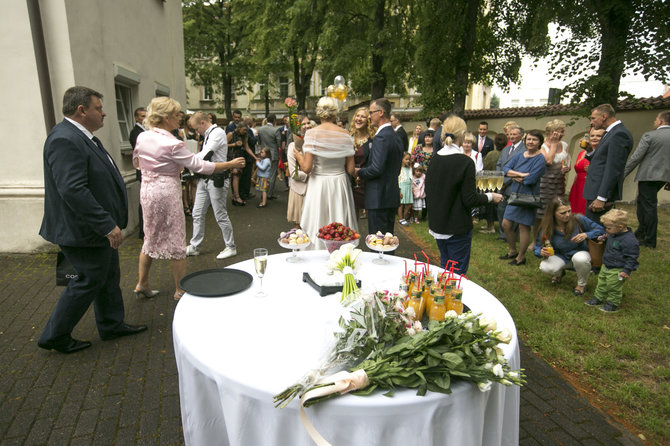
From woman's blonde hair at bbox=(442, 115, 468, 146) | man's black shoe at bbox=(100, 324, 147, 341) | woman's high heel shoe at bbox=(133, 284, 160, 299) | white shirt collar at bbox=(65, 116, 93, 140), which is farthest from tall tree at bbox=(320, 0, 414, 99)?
man's black shoe at bbox=(100, 324, 147, 341)

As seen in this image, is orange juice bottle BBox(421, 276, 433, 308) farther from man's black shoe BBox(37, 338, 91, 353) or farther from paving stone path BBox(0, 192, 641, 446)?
man's black shoe BBox(37, 338, 91, 353)

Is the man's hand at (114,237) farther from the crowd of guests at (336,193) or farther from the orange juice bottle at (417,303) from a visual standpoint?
the orange juice bottle at (417,303)

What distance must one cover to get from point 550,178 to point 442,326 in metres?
5.60

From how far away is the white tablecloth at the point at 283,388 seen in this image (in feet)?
4.56

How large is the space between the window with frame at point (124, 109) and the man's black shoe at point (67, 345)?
20.0 feet

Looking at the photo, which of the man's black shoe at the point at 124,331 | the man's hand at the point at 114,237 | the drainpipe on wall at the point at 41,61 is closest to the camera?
the man's hand at the point at 114,237

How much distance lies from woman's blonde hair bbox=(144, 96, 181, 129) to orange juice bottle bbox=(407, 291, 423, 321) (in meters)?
3.07

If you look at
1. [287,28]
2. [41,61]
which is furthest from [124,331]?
[287,28]

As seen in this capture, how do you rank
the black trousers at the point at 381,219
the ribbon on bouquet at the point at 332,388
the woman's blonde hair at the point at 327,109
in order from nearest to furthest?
the ribbon on bouquet at the point at 332,388
the woman's blonde hair at the point at 327,109
the black trousers at the point at 381,219

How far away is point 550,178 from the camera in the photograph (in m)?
6.14

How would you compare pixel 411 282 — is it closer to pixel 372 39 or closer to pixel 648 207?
pixel 648 207

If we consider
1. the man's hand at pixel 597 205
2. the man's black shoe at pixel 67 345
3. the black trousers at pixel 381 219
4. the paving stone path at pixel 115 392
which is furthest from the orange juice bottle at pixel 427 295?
the man's hand at pixel 597 205

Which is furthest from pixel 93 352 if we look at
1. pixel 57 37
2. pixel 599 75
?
pixel 599 75

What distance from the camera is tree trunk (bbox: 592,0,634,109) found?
30.1 ft
